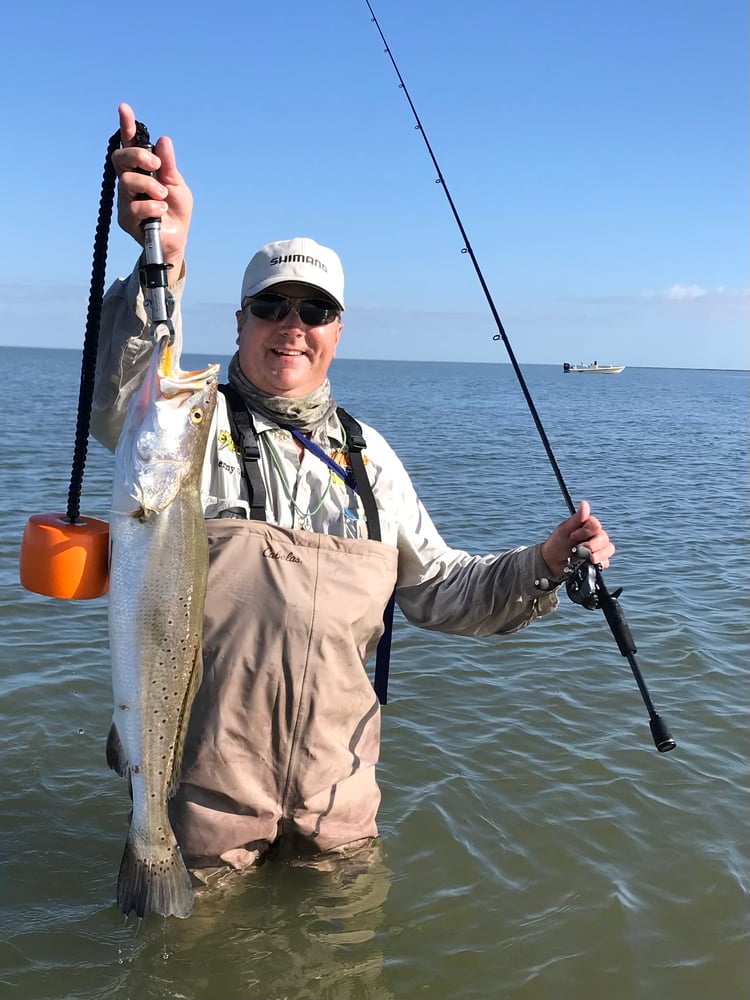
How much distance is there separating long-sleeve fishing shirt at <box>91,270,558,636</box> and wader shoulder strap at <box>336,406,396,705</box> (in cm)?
4

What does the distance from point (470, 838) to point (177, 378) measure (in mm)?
3922

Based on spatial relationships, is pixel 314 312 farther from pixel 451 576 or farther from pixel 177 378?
pixel 451 576

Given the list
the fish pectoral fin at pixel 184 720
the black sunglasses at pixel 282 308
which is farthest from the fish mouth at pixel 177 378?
the black sunglasses at pixel 282 308

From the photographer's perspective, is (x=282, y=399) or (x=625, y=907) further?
(x=625, y=907)

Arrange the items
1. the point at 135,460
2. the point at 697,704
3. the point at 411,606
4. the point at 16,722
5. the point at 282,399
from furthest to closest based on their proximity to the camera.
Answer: the point at 697,704 < the point at 16,722 < the point at 411,606 < the point at 282,399 < the point at 135,460

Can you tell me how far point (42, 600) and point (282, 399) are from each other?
21.9 ft

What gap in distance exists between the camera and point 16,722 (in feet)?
22.7

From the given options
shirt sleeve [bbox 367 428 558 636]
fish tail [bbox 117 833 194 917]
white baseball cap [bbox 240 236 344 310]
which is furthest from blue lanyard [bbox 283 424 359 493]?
fish tail [bbox 117 833 194 917]

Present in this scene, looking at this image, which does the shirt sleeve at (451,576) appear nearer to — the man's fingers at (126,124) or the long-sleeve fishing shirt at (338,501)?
the long-sleeve fishing shirt at (338,501)

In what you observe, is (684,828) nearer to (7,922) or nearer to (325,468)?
(325,468)

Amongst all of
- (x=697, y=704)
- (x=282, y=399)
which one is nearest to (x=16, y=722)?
(x=282, y=399)

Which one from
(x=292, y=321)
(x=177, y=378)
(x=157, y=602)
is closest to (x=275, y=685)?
(x=157, y=602)

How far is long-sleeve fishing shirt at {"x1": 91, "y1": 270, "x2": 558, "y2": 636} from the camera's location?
3.59 m

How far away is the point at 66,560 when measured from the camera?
316 cm
